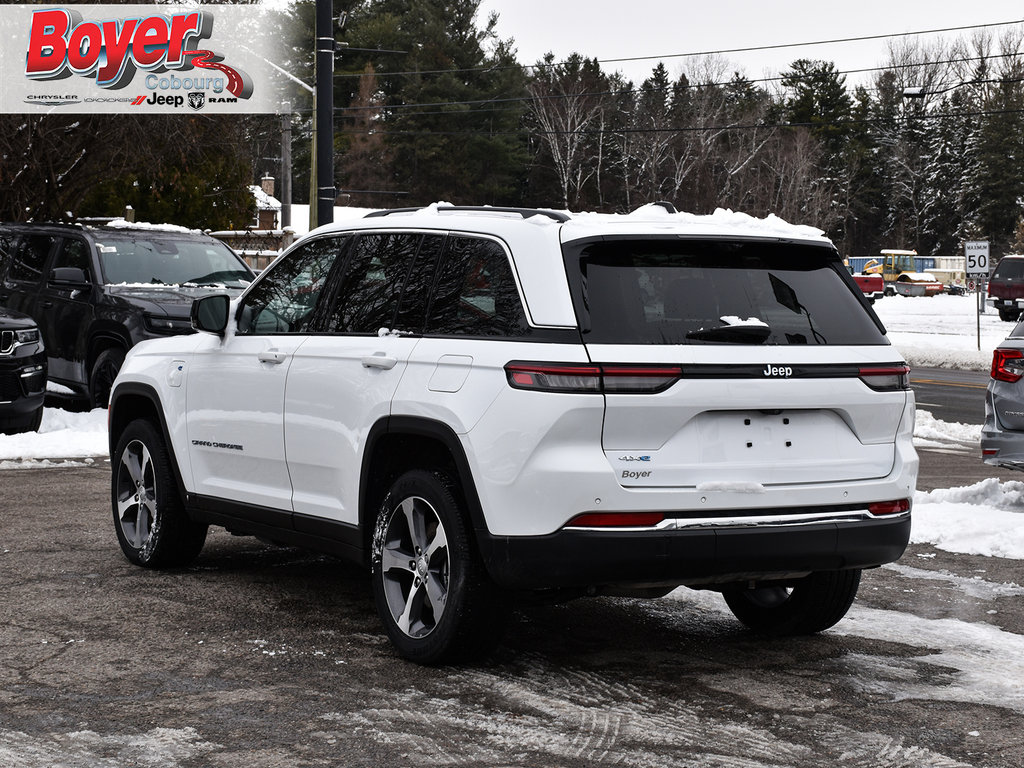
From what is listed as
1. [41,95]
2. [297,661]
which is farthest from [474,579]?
[41,95]

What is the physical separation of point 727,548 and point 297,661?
1.80m

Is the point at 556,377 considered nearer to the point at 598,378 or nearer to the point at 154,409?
the point at 598,378

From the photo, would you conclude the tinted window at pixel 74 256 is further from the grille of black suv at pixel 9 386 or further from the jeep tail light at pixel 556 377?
the jeep tail light at pixel 556 377

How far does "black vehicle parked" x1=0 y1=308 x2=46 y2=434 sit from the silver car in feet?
27.8

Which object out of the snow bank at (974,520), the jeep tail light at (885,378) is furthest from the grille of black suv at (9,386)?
the jeep tail light at (885,378)

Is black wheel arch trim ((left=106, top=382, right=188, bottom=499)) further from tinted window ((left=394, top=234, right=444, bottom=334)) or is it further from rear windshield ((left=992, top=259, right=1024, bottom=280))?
rear windshield ((left=992, top=259, right=1024, bottom=280))

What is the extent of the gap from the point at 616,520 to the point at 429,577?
0.91 m

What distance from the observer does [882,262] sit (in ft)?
278

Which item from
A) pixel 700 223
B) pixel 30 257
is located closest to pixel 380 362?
pixel 700 223

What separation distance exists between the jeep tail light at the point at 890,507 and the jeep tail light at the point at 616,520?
3.21 ft

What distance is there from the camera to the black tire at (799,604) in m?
6.11

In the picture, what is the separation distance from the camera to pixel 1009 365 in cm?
970

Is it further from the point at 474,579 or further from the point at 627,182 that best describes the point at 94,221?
the point at 627,182

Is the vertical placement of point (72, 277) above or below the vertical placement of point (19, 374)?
above
